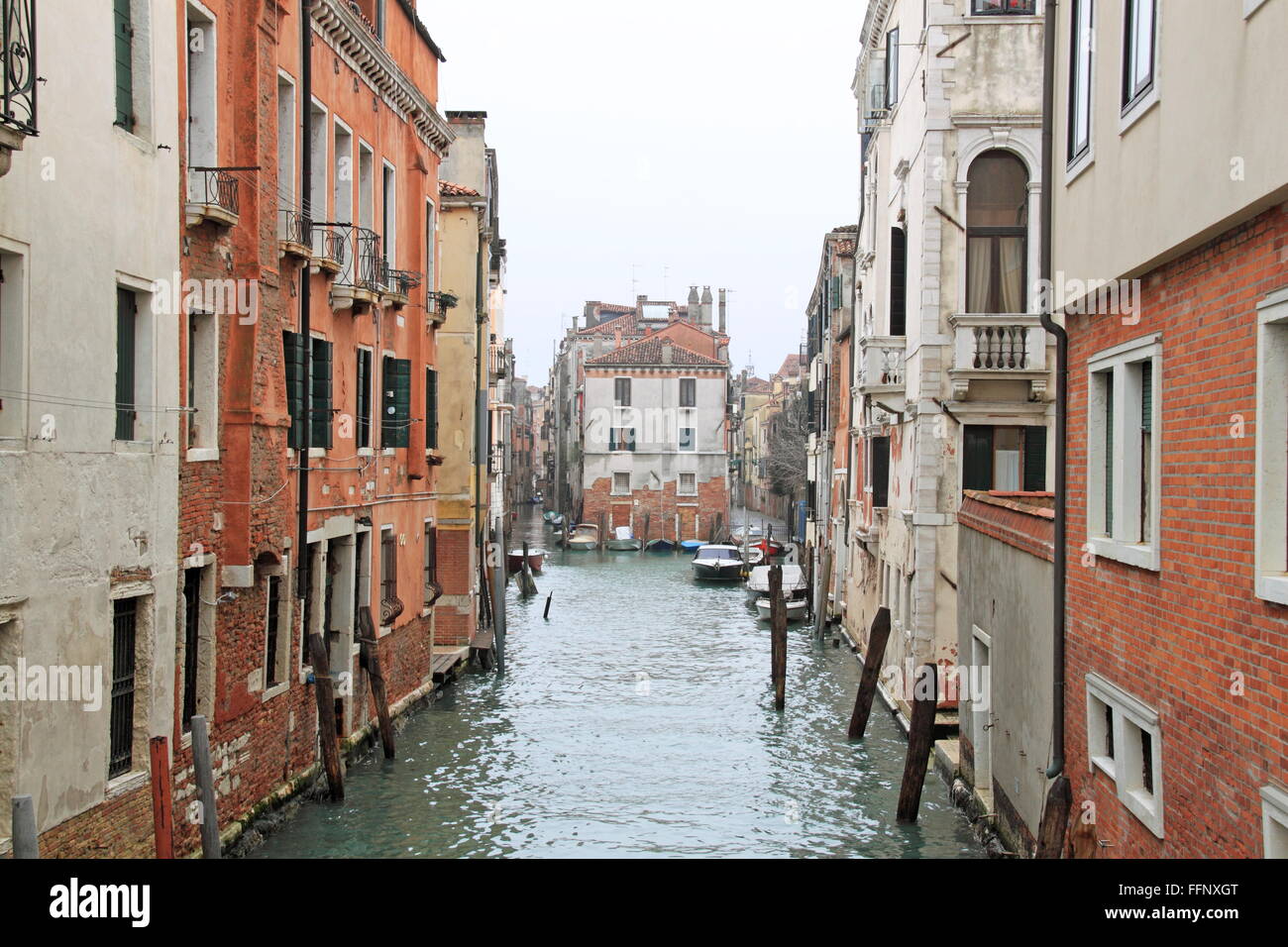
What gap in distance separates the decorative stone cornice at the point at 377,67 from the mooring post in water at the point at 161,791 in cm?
738

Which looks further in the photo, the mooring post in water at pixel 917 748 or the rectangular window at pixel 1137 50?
the mooring post in water at pixel 917 748

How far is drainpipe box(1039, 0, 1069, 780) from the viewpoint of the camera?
8.77 meters

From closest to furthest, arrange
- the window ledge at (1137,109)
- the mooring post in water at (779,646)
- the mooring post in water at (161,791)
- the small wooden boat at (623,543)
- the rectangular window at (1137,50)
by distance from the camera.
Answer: the window ledge at (1137,109) → the rectangular window at (1137,50) → the mooring post in water at (161,791) → the mooring post in water at (779,646) → the small wooden boat at (623,543)

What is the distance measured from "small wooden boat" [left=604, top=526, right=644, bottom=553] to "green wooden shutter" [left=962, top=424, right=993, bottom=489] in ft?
135

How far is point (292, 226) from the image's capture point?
40.5 feet

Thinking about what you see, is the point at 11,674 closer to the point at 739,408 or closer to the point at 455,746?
the point at 455,746

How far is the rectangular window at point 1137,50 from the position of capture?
688 cm

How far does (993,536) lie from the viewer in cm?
1129

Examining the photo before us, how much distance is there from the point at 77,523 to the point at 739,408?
8116 cm

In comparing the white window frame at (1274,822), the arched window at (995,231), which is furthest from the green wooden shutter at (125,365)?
the arched window at (995,231)

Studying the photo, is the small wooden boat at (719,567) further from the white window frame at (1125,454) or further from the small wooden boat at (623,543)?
the white window frame at (1125,454)

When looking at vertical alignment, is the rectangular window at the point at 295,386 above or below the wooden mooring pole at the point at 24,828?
above

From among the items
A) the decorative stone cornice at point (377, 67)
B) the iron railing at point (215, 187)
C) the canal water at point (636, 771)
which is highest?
the decorative stone cornice at point (377, 67)
